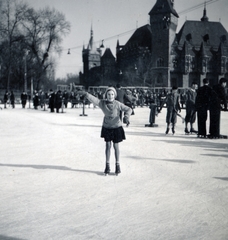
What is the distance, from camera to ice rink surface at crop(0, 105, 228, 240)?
3.19m

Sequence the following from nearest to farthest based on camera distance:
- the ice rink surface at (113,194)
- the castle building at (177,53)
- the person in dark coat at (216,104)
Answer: the ice rink surface at (113,194)
the person in dark coat at (216,104)
the castle building at (177,53)

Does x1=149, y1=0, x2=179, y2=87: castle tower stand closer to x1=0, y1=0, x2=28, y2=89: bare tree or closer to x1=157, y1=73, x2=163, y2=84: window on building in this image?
x1=157, y1=73, x2=163, y2=84: window on building

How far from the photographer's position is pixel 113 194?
4332 mm

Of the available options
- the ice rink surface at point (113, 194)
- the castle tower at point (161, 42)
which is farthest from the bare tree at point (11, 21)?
the castle tower at point (161, 42)

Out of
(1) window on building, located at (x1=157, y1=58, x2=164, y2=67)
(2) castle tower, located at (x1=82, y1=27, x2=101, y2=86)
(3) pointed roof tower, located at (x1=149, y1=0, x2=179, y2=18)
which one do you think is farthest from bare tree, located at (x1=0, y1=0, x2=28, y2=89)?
(2) castle tower, located at (x1=82, y1=27, x2=101, y2=86)

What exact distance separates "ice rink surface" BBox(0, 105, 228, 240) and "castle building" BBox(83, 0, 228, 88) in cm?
5294

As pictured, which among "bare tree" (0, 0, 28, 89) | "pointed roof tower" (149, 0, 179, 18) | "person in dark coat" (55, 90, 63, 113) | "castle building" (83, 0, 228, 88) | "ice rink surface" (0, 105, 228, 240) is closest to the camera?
"ice rink surface" (0, 105, 228, 240)

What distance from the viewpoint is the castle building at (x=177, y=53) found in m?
63.2

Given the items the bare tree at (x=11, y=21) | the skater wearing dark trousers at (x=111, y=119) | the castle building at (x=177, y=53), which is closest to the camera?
the skater wearing dark trousers at (x=111, y=119)

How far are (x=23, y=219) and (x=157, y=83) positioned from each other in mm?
60836

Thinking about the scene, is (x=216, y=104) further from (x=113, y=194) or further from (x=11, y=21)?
→ (x=11, y=21)

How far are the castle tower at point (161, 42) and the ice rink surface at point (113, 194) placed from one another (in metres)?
56.3

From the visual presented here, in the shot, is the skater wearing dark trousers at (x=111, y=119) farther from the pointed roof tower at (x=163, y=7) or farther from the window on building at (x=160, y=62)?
the pointed roof tower at (x=163, y=7)

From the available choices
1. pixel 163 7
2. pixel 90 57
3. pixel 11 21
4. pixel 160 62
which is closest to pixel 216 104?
pixel 11 21
